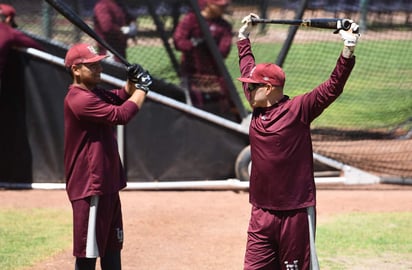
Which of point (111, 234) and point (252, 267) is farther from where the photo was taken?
point (111, 234)

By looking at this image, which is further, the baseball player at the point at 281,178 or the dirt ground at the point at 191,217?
the dirt ground at the point at 191,217

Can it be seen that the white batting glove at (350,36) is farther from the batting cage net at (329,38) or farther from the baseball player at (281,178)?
the batting cage net at (329,38)

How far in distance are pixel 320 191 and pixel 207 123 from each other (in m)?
1.42

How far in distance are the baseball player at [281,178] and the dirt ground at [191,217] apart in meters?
1.68

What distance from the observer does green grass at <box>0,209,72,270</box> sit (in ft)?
22.4

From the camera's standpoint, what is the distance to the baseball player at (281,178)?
4.88 metres

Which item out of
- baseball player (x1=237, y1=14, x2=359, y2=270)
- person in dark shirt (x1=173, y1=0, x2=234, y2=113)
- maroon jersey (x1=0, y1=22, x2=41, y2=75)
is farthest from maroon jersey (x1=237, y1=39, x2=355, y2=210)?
maroon jersey (x1=0, y1=22, x2=41, y2=75)

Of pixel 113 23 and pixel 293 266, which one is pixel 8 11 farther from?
pixel 293 266

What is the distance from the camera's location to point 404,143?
10320 mm

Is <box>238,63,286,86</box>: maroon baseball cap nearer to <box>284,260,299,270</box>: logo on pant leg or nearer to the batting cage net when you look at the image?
<box>284,260,299,270</box>: logo on pant leg

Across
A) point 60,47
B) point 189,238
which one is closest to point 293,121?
point 189,238

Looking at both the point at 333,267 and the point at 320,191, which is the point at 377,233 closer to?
the point at 333,267

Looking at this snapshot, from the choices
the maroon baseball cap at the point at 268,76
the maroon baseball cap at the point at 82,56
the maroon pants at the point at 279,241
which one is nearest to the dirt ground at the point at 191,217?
the maroon pants at the point at 279,241

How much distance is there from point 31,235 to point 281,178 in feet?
11.0
